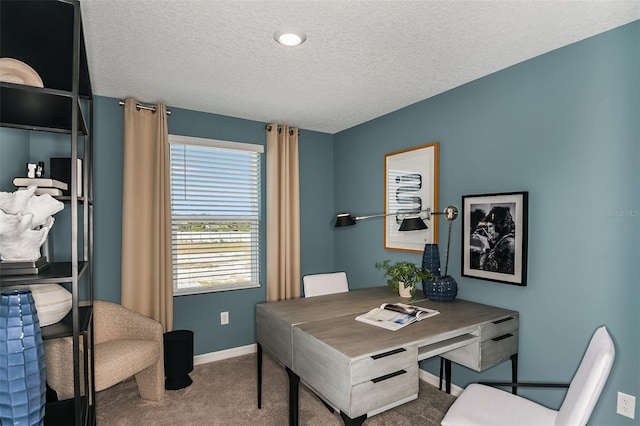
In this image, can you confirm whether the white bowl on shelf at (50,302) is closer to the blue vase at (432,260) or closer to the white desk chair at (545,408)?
the white desk chair at (545,408)

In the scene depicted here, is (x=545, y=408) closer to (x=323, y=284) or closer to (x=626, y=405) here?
(x=626, y=405)

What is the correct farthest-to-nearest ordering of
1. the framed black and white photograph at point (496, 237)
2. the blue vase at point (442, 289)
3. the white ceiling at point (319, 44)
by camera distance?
the blue vase at point (442, 289)
the framed black and white photograph at point (496, 237)
the white ceiling at point (319, 44)

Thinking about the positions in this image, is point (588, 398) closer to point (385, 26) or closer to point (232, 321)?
point (385, 26)

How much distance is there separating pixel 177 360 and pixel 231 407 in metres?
0.61

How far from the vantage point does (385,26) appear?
6.24ft

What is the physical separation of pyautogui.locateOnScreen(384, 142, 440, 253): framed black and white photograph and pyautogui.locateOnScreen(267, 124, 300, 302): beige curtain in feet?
3.29

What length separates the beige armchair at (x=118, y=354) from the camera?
2.12 m

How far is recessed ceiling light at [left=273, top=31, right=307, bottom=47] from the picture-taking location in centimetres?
196

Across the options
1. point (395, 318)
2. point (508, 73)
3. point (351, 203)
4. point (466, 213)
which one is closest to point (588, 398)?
point (395, 318)

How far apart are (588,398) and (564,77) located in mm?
1792

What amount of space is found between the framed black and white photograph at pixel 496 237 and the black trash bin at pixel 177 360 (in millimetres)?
2295

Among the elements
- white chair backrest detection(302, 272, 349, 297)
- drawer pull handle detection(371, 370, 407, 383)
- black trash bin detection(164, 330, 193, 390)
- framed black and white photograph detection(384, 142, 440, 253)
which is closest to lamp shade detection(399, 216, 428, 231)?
framed black and white photograph detection(384, 142, 440, 253)

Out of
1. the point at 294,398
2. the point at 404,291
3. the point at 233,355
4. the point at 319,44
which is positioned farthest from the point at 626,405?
the point at 233,355

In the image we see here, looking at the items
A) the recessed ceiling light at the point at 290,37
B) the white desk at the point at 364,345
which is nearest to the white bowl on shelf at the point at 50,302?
the white desk at the point at 364,345
